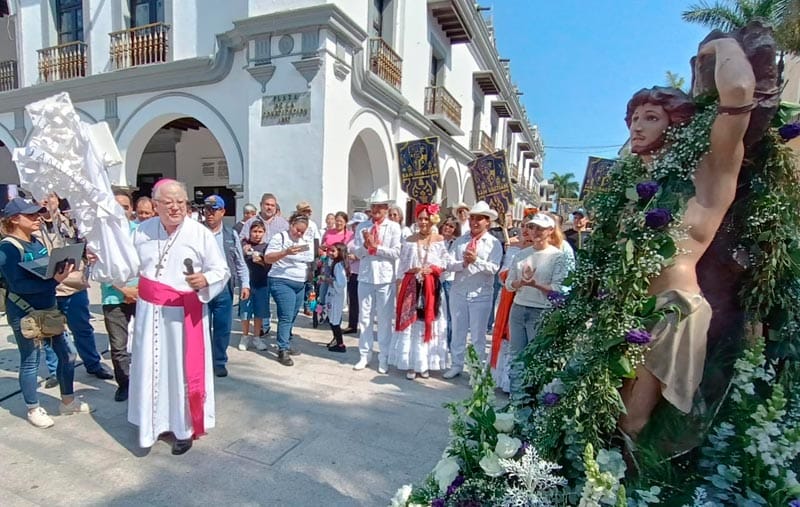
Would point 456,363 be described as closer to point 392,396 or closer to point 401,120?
point 392,396

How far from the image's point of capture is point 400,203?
1116 centimetres

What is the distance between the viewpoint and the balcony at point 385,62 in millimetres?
9414

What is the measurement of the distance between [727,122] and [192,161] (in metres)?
13.8

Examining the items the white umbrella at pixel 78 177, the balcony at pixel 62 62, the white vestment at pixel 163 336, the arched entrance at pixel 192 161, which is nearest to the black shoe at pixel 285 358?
the white vestment at pixel 163 336

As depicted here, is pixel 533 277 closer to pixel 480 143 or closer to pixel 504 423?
pixel 504 423

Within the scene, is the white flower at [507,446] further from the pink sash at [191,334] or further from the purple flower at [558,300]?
the pink sash at [191,334]

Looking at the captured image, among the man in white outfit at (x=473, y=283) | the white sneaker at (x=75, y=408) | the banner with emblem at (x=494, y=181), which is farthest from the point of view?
the banner with emblem at (x=494, y=181)

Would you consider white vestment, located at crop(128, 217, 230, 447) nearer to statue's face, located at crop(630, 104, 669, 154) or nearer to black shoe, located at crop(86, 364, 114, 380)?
black shoe, located at crop(86, 364, 114, 380)

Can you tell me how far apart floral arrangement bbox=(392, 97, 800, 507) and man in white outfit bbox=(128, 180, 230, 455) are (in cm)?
183

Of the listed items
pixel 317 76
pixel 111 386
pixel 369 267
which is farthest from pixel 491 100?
pixel 111 386

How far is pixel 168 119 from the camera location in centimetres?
958

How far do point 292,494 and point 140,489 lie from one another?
34.7 inches

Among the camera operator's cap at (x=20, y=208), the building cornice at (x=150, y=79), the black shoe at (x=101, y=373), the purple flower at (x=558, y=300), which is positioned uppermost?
the building cornice at (x=150, y=79)

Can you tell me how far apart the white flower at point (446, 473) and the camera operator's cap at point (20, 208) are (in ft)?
11.1
